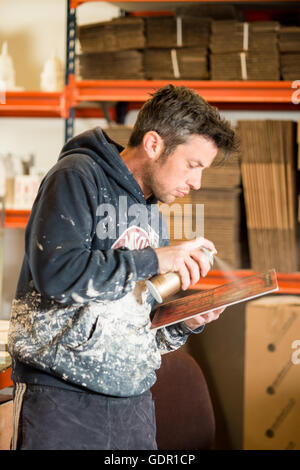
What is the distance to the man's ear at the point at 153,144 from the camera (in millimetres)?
1346

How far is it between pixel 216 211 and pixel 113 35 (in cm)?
101

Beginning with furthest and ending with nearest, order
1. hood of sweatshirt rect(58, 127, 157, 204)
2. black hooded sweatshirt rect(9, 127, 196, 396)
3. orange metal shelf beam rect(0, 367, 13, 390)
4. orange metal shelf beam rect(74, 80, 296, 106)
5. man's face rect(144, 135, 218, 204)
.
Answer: orange metal shelf beam rect(74, 80, 296, 106)
orange metal shelf beam rect(0, 367, 13, 390)
man's face rect(144, 135, 218, 204)
hood of sweatshirt rect(58, 127, 157, 204)
black hooded sweatshirt rect(9, 127, 196, 396)

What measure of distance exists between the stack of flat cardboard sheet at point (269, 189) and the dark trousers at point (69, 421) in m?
1.58

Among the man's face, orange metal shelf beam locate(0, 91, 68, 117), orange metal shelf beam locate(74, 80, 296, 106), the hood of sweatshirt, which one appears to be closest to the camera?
the hood of sweatshirt

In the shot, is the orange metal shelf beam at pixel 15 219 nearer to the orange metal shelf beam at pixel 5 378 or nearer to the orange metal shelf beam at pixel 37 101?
the orange metal shelf beam at pixel 37 101

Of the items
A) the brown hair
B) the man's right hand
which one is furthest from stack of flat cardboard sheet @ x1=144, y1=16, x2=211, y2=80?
the man's right hand

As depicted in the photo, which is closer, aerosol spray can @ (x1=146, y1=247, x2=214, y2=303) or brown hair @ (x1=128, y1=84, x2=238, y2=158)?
aerosol spray can @ (x1=146, y1=247, x2=214, y2=303)

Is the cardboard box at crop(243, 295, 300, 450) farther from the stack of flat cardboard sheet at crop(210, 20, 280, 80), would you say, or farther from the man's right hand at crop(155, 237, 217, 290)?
the man's right hand at crop(155, 237, 217, 290)

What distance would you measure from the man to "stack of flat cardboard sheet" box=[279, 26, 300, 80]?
137 centimetres

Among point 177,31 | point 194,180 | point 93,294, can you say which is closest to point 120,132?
point 177,31

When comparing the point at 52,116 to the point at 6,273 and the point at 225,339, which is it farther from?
the point at 225,339

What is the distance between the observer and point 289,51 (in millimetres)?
2566

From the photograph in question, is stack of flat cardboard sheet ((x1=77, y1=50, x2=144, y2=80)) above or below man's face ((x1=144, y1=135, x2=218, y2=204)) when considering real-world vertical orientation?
above

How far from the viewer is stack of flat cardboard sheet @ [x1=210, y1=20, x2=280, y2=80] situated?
256cm
